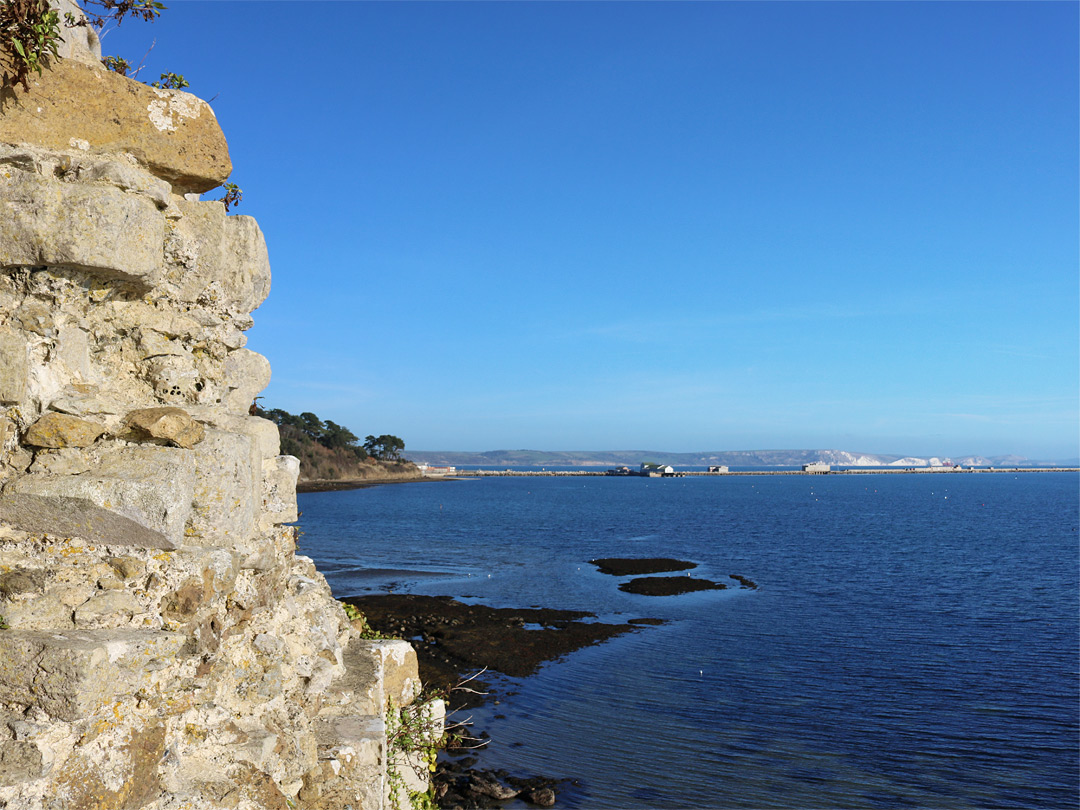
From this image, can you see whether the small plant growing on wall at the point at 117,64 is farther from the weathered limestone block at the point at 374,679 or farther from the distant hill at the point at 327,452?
the distant hill at the point at 327,452

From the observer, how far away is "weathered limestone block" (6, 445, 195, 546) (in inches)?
102

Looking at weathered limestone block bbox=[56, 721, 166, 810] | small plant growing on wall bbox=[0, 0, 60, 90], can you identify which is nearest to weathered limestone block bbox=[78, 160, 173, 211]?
small plant growing on wall bbox=[0, 0, 60, 90]

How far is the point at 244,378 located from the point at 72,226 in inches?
44.3

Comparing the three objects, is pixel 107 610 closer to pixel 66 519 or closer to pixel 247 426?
pixel 66 519

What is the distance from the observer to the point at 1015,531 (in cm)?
5450

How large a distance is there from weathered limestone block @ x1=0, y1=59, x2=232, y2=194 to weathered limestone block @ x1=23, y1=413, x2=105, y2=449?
111cm

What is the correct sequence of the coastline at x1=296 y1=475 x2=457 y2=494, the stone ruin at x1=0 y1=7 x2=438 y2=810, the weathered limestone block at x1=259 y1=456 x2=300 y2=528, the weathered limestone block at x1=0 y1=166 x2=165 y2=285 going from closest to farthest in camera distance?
1. the stone ruin at x1=0 y1=7 x2=438 y2=810
2. the weathered limestone block at x1=0 y1=166 x2=165 y2=285
3. the weathered limestone block at x1=259 y1=456 x2=300 y2=528
4. the coastline at x1=296 y1=475 x2=457 y2=494

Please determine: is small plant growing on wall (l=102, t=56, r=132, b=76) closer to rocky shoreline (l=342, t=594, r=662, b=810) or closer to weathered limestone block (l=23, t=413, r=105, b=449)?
weathered limestone block (l=23, t=413, r=105, b=449)

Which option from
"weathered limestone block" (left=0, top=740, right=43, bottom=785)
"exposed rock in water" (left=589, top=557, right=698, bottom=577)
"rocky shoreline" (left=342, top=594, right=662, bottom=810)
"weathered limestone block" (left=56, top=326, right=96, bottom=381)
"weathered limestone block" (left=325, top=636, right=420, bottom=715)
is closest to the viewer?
"weathered limestone block" (left=0, top=740, right=43, bottom=785)

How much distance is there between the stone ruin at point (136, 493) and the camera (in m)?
2.50

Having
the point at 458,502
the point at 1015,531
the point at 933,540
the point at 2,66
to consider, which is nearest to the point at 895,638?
the point at 2,66

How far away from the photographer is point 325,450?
121812 mm

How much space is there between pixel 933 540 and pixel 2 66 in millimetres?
55063

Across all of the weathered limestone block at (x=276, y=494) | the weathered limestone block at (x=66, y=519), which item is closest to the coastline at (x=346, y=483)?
the weathered limestone block at (x=276, y=494)
